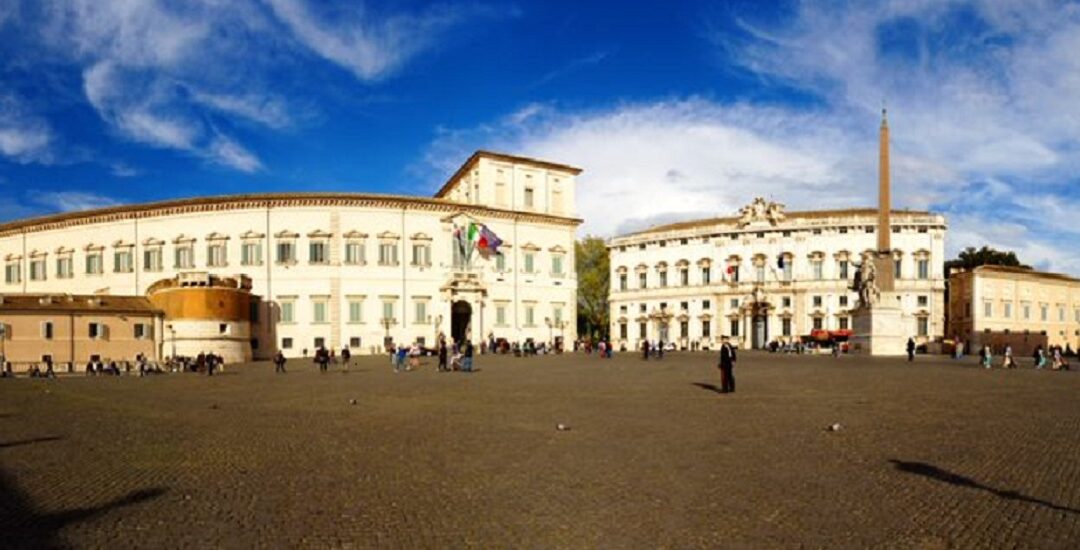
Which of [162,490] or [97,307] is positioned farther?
[97,307]

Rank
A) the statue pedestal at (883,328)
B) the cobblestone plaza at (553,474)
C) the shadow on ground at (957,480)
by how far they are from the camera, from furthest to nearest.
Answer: the statue pedestal at (883,328) → the shadow on ground at (957,480) → the cobblestone plaza at (553,474)

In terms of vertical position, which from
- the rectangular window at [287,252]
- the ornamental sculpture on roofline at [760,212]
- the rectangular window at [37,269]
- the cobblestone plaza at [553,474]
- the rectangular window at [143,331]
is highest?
the ornamental sculpture on roofline at [760,212]

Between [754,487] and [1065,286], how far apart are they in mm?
86612

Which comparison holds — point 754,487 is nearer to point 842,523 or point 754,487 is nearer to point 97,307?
point 842,523

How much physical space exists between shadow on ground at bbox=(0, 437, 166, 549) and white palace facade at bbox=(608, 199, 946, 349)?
6321 centimetres

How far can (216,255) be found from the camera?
2116 inches

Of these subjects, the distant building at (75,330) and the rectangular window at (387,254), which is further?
the rectangular window at (387,254)

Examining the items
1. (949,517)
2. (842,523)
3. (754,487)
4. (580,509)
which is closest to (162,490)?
(580,509)

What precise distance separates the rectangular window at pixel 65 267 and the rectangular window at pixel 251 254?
650 inches

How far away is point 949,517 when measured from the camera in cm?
637

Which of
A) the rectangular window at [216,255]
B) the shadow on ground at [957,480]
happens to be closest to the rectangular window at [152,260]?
the rectangular window at [216,255]

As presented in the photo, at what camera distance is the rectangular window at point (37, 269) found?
60125 millimetres

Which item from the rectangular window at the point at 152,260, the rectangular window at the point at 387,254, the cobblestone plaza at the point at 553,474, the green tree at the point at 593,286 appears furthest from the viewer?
the green tree at the point at 593,286

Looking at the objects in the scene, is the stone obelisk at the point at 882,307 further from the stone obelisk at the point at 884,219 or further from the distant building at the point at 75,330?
the distant building at the point at 75,330
